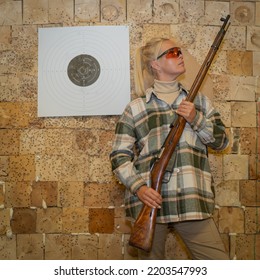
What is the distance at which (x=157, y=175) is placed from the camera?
1452mm

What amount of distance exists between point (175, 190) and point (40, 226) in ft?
3.00

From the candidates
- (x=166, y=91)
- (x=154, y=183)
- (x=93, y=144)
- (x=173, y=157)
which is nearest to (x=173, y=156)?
(x=173, y=157)

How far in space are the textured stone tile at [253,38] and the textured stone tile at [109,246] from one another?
4.32ft

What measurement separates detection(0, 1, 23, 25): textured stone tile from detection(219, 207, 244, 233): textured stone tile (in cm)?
159

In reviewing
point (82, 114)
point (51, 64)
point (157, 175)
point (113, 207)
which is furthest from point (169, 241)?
point (51, 64)

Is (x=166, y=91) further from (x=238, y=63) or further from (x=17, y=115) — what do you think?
(x=17, y=115)

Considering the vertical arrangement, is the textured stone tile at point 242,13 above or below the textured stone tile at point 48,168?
above

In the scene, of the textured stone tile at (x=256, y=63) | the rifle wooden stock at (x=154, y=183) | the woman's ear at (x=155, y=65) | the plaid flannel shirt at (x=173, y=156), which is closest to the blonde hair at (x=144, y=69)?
the woman's ear at (x=155, y=65)

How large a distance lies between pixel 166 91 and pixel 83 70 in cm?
A: 65

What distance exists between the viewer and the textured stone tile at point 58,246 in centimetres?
203

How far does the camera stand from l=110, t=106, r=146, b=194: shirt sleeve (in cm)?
149

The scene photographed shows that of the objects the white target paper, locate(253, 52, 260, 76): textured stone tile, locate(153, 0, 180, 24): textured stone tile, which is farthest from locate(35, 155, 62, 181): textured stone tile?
locate(253, 52, 260, 76): textured stone tile

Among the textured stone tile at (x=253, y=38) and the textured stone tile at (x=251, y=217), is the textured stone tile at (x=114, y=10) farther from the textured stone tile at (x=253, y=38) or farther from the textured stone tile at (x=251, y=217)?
the textured stone tile at (x=251, y=217)
